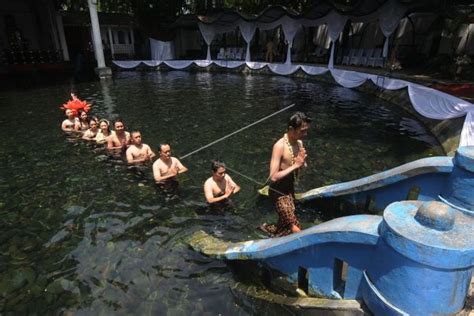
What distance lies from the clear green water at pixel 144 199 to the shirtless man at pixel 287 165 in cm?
117

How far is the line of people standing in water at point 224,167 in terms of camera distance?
4477 millimetres

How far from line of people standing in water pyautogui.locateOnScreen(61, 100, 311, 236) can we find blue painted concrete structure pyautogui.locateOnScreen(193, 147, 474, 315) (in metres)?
1.02

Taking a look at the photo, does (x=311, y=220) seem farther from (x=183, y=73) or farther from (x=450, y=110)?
(x=183, y=73)

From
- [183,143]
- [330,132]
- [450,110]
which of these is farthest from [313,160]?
[450,110]

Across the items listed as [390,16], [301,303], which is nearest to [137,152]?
[301,303]

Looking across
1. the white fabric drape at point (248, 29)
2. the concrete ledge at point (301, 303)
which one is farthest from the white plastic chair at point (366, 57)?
the concrete ledge at point (301, 303)

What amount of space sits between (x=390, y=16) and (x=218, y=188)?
1854 centimetres

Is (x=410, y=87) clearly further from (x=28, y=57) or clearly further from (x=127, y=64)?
(x=28, y=57)

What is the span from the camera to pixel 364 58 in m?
23.6

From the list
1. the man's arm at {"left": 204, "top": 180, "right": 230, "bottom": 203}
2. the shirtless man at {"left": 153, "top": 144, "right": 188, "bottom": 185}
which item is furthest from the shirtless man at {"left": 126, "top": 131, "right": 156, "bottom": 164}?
the man's arm at {"left": 204, "top": 180, "right": 230, "bottom": 203}

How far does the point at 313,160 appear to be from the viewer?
30.5 ft

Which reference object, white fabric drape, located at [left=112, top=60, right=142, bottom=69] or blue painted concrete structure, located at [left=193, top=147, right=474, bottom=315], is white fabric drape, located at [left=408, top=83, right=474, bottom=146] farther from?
white fabric drape, located at [left=112, top=60, right=142, bottom=69]

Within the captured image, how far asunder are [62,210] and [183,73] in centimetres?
2403

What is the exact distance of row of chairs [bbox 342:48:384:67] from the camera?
73.6 ft
